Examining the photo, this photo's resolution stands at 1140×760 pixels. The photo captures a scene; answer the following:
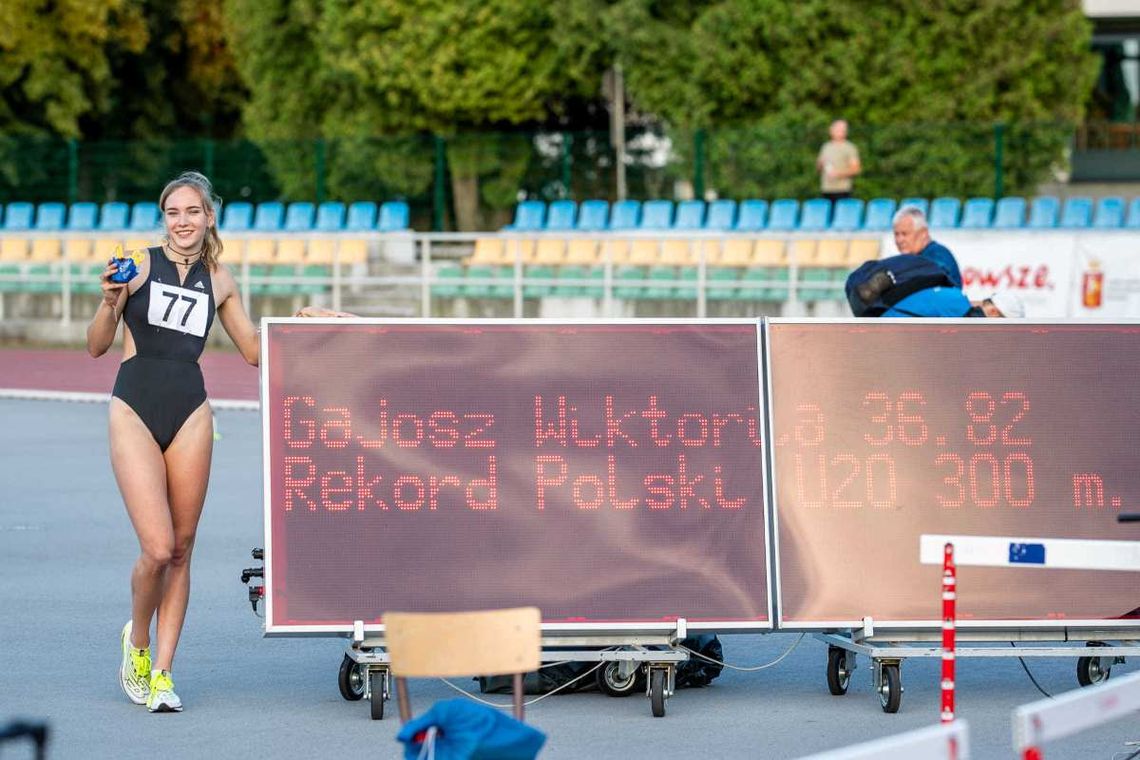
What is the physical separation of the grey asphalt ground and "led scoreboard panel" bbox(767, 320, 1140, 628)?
0.49 m

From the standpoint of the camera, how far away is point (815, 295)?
28422mm

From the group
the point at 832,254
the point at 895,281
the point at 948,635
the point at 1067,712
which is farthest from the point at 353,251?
the point at 1067,712

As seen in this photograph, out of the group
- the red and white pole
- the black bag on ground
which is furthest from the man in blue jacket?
the red and white pole

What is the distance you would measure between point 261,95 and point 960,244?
2230 centimetres

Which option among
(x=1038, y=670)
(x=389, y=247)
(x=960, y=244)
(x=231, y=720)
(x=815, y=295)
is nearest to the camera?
(x=231, y=720)

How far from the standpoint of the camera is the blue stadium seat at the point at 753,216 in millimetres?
31234

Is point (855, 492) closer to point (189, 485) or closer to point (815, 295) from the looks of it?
point (189, 485)

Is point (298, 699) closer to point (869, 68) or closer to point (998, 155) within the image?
point (998, 155)

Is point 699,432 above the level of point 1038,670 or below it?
above

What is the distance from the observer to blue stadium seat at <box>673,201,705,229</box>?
104ft

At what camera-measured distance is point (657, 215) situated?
3206 centimetres

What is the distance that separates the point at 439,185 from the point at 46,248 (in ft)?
22.2

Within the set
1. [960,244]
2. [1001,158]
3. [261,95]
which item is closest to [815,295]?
[960,244]

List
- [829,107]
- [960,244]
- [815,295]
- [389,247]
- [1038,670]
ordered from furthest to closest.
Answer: [829,107]
[389,247]
[815,295]
[960,244]
[1038,670]
